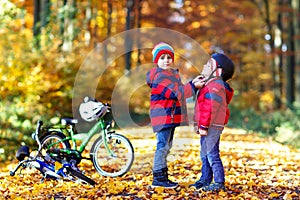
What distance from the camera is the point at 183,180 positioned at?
606cm

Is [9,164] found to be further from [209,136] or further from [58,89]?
[209,136]

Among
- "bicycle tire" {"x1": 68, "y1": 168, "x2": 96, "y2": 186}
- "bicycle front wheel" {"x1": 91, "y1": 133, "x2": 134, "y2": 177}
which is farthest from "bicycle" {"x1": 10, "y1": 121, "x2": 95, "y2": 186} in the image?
"bicycle front wheel" {"x1": 91, "y1": 133, "x2": 134, "y2": 177}

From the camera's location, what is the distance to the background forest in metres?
9.45

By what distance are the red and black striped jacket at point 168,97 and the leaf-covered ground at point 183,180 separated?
850 mm

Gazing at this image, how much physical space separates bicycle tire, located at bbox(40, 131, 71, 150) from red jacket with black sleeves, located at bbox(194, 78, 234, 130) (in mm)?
2202

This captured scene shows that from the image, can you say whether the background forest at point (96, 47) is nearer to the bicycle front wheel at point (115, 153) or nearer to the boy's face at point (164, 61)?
the bicycle front wheel at point (115, 153)

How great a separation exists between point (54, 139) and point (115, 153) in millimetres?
971

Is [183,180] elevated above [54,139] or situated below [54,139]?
below

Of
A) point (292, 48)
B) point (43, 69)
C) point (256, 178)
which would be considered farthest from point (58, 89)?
point (292, 48)

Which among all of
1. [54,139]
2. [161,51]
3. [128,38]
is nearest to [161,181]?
[161,51]

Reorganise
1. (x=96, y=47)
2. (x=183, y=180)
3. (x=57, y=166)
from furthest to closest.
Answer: (x=96, y=47)
(x=183, y=180)
(x=57, y=166)

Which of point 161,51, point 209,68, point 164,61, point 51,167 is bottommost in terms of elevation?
point 51,167

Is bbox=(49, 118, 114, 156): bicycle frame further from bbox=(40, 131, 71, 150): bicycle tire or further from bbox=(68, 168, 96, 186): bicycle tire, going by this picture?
bbox=(68, 168, 96, 186): bicycle tire

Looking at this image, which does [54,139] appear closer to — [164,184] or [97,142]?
[97,142]
